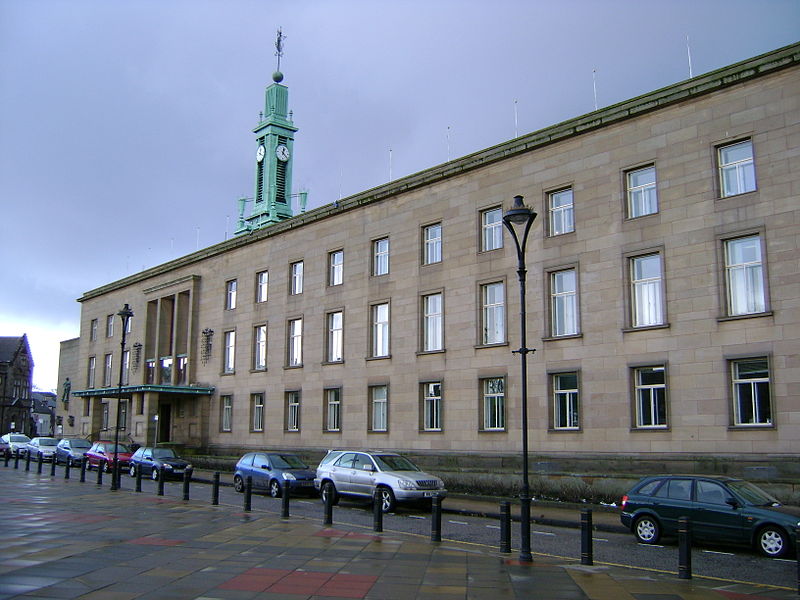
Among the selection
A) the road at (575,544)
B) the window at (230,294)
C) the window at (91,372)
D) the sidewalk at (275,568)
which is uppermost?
the window at (230,294)

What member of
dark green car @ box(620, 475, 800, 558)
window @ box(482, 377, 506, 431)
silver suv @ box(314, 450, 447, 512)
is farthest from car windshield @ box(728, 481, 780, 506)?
window @ box(482, 377, 506, 431)

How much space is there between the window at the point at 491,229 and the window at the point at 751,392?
10.6 metres

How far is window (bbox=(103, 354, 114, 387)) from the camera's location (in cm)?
5942

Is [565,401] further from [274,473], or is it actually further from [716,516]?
[716,516]

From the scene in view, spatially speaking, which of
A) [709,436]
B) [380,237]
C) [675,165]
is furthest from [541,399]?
[380,237]

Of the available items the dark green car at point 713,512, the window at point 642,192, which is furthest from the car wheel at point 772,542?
the window at point 642,192

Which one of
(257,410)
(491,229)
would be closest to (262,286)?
(257,410)

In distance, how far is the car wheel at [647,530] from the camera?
642 inches

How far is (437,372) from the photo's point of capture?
32156mm

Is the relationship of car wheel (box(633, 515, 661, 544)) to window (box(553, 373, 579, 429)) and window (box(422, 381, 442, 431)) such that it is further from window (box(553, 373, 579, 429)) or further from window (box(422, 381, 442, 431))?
window (box(422, 381, 442, 431))

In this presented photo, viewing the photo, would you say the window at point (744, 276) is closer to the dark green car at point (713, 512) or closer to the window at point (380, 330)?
the dark green car at point (713, 512)

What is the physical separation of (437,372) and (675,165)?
491 inches

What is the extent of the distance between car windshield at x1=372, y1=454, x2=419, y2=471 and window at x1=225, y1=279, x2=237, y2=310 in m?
24.7

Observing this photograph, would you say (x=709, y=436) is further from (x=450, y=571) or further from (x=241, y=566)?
(x=241, y=566)
